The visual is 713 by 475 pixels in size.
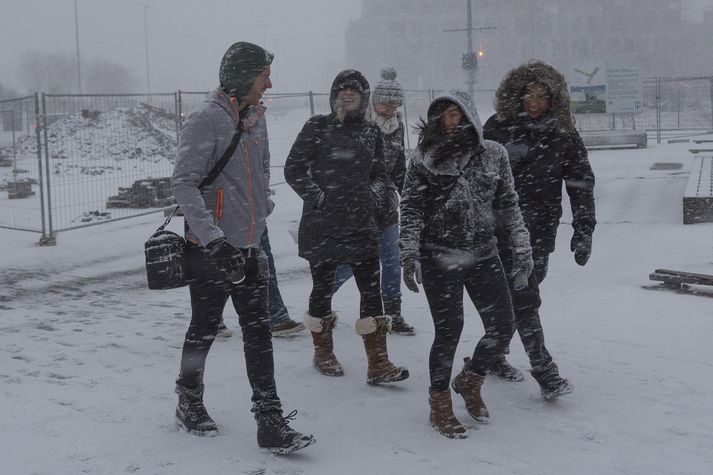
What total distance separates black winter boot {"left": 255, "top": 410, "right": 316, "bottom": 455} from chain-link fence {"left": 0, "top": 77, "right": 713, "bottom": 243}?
180 cm

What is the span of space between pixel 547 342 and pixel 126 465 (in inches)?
131

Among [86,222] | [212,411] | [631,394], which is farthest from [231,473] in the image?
[86,222]

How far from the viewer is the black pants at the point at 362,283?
16.7 ft

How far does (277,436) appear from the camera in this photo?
3955 millimetres

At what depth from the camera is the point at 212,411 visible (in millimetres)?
4629

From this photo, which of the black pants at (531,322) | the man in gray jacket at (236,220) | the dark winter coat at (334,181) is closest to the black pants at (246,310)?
the man in gray jacket at (236,220)

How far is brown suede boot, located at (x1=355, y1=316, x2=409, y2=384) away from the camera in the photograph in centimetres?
506

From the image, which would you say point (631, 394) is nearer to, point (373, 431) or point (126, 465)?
point (373, 431)

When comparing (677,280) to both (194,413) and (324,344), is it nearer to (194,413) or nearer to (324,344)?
(324,344)

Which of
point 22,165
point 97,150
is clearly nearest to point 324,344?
point 22,165

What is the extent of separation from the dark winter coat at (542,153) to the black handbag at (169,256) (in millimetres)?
1747

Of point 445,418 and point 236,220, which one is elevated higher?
point 236,220

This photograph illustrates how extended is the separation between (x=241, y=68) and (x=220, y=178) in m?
0.54

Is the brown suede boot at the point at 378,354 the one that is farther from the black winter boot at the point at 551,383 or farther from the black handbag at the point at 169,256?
the black handbag at the point at 169,256
